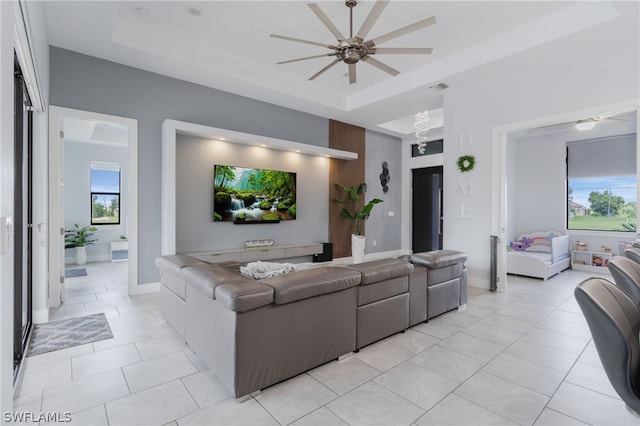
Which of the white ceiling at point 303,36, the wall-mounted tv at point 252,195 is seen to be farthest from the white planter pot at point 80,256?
the white ceiling at point 303,36

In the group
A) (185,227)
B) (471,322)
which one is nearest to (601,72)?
(471,322)

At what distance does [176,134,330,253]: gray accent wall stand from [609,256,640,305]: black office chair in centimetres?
484

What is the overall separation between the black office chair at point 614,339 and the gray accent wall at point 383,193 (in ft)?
21.1

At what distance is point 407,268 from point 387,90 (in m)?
3.66

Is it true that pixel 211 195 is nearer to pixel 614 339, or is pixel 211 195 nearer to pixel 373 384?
pixel 373 384

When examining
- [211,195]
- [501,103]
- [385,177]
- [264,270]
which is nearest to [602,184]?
[501,103]

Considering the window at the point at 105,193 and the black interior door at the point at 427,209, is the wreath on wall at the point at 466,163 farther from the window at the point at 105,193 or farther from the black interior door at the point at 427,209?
the window at the point at 105,193

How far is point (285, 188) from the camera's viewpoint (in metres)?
6.13

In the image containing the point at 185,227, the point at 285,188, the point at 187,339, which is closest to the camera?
the point at 187,339

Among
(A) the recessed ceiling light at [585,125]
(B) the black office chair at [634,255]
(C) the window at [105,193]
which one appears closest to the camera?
(B) the black office chair at [634,255]

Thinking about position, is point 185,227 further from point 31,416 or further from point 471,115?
point 471,115

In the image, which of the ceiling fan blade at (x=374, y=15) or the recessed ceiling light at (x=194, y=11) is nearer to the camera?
the ceiling fan blade at (x=374, y=15)

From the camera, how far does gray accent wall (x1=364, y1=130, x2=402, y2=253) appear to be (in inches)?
307

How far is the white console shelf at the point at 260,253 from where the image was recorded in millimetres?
5023
